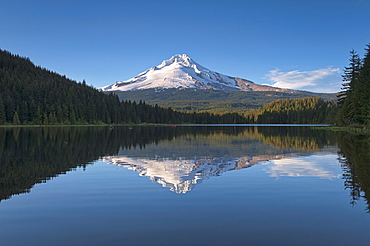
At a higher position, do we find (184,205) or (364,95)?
(364,95)

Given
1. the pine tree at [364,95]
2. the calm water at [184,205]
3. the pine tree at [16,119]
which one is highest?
the pine tree at [364,95]

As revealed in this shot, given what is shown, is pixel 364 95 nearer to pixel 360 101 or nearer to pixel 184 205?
pixel 360 101

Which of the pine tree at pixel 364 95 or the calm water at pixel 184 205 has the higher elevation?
the pine tree at pixel 364 95

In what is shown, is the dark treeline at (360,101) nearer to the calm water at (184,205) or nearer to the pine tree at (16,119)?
the calm water at (184,205)

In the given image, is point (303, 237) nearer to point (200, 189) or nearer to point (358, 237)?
point (358, 237)

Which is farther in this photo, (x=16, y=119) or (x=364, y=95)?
(x=16, y=119)

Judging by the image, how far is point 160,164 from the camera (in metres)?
27.3

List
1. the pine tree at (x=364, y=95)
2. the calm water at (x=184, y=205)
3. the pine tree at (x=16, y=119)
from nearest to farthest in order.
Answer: the calm water at (x=184, y=205), the pine tree at (x=364, y=95), the pine tree at (x=16, y=119)

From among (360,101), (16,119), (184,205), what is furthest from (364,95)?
(16,119)

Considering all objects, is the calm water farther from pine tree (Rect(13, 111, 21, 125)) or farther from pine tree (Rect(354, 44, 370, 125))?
pine tree (Rect(13, 111, 21, 125))

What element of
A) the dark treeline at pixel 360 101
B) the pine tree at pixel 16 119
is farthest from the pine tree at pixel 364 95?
the pine tree at pixel 16 119

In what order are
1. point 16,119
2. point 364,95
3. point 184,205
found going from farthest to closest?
point 16,119 → point 364,95 → point 184,205

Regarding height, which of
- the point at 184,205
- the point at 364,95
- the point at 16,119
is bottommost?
the point at 184,205

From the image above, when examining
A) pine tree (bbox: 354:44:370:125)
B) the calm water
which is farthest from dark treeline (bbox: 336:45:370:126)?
the calm water
